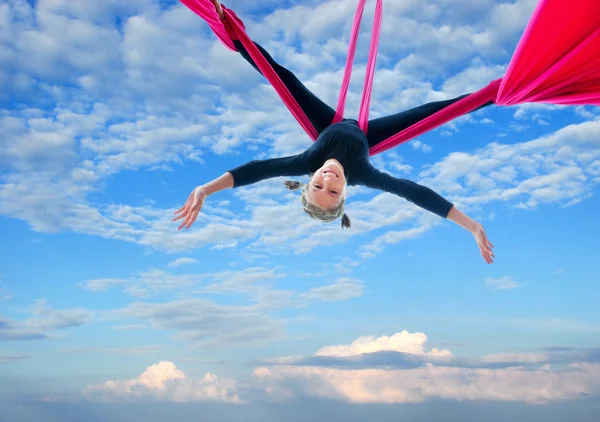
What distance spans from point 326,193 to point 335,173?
6.4 inches

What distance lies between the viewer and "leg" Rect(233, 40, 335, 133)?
5230 millimetres

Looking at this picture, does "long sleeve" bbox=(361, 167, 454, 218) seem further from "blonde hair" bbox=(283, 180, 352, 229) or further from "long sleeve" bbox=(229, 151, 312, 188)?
"long sleeve" bbox=(229, 151, 312, 188)

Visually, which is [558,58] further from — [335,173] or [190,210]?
[190,210]

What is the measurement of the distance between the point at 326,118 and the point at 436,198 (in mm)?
1275

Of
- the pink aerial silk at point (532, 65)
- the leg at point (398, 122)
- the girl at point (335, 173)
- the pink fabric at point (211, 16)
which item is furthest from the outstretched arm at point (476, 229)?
the pink fabric at point (211, 16)

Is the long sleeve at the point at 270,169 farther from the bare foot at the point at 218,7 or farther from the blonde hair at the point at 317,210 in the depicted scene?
the bare foot at the point at 218,7

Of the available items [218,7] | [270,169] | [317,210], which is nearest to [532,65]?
[317,210]

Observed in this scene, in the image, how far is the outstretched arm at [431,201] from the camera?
171 inches

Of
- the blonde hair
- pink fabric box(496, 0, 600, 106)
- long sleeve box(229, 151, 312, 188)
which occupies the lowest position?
the blonde hair

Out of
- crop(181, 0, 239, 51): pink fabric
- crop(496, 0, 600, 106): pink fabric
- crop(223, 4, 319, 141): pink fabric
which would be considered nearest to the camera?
crop(496, 0, 600, 106): pink fabric

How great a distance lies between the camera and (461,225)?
4.49 meters

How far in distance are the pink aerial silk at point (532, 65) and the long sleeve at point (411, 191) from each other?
42cm

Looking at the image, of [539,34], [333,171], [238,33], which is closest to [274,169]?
[333,171]

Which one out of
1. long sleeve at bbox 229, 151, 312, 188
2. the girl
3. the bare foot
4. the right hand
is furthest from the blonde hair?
the bare foot
